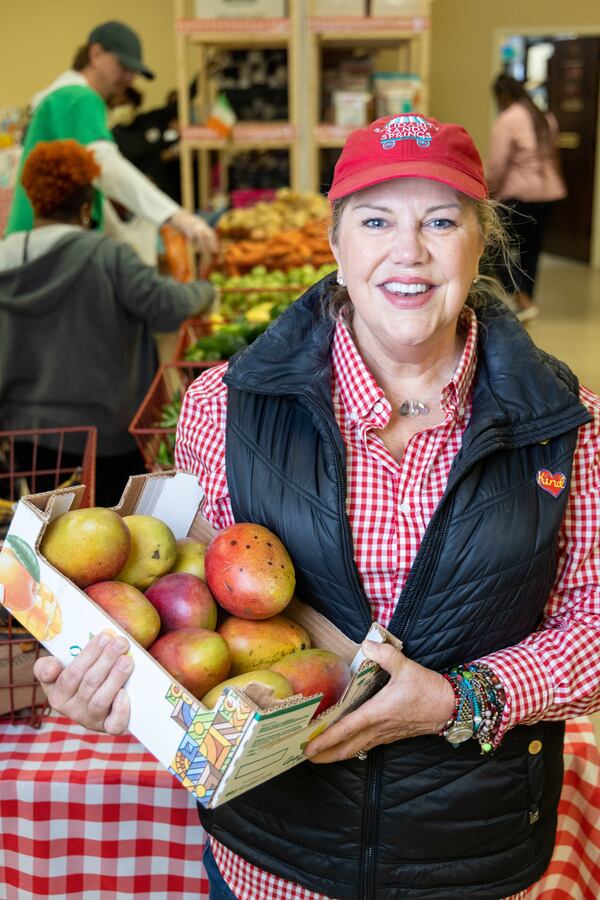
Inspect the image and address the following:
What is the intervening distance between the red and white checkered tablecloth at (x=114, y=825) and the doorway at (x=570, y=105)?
10.8 meters

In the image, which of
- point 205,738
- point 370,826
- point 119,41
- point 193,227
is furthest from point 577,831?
point 119,41

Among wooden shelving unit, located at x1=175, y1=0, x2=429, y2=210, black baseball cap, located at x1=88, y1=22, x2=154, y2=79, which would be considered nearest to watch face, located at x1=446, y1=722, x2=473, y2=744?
black baseball cap, located at x1=88, y1=22, x2=154, y2=79

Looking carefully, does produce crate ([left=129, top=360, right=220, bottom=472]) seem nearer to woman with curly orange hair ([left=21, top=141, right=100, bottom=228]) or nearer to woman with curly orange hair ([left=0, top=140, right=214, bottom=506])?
woman with curly orange hair ([left=0, top=140, right=214, bottom=506])

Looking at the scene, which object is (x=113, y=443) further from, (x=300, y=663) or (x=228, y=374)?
(x=300, y=663)

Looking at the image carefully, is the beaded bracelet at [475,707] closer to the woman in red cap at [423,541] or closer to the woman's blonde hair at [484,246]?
the woman in red cap at [423,541]

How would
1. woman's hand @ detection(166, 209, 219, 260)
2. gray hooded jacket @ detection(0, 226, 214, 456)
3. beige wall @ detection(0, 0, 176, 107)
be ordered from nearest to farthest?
gray hooded jacket @ detection(0, 226, 214, 456)
woman's hand @ detection(166, 209, 219, 260)
beige wall @ detection(0, 0, 176, 107)

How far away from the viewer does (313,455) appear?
4.42ft

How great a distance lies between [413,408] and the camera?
1.48 meters

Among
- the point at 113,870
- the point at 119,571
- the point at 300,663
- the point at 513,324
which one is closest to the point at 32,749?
the point at 113,870

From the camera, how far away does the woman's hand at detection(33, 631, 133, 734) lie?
1.12m

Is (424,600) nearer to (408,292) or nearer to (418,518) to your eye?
(418,518)

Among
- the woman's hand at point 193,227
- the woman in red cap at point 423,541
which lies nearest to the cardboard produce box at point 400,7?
the woman's hand at point 193,227

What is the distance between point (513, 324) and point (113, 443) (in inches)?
83.9

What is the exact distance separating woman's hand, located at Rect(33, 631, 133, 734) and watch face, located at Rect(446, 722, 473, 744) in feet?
1.43
